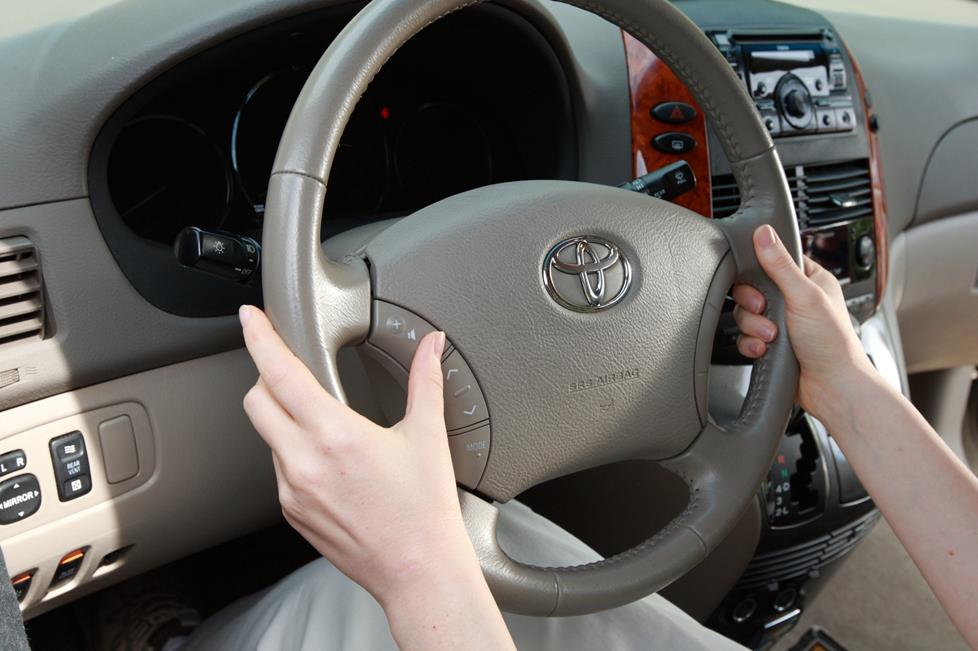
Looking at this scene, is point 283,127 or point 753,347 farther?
point 283,127

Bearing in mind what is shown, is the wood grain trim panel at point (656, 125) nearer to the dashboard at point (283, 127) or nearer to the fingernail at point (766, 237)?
the dashboard at point (283, 127)

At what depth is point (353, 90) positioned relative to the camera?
767 mm

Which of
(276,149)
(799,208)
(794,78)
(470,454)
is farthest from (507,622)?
(794,78)

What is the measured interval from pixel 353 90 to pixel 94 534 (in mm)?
572

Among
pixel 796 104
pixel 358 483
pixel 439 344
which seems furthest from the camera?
pixel 796 104

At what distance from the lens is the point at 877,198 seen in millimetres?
1557

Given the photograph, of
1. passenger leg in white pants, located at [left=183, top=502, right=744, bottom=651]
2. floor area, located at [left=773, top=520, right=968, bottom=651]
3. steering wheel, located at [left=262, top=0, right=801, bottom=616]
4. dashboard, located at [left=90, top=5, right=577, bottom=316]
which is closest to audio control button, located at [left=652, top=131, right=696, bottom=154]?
dashboard, located at [left=90, top=5, right=577, bottom=316]

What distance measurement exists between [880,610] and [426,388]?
4.86 ft

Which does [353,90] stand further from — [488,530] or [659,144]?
[659,144]

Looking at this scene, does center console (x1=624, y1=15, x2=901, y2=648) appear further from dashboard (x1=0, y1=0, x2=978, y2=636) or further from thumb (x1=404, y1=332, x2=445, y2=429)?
thumb (x1=404, y1=332, x2=445, y2=429)

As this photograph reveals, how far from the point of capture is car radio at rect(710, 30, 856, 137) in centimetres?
144

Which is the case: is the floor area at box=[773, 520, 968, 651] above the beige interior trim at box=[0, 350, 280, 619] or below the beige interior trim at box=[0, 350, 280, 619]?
below

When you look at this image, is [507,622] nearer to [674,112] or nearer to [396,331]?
[396,331]

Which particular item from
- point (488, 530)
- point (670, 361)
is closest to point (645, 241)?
point (670, 361)
